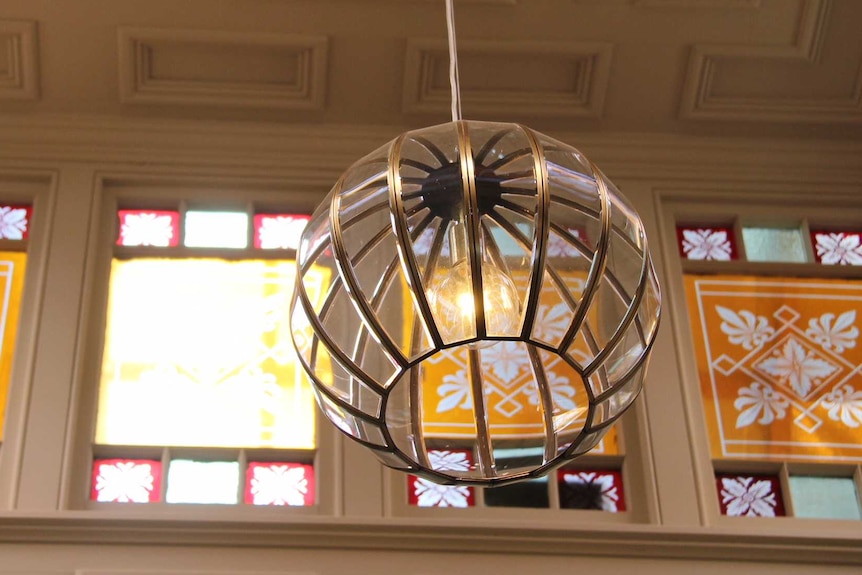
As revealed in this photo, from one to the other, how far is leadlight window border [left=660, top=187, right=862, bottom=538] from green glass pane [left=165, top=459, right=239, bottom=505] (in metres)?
1.50

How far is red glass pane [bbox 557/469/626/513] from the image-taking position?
4.29 metres

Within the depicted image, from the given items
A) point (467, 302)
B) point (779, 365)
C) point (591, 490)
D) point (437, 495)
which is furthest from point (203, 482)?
point (467, 302)

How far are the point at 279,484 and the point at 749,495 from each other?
1.54 m

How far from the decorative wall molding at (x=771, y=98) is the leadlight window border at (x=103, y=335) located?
1499mm

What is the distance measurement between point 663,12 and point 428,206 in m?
2.74

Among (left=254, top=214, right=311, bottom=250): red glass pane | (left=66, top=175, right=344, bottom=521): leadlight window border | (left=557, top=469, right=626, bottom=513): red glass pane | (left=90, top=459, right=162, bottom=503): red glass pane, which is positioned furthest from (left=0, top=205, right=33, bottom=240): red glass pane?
(left=557, top=469, right=626, bottom=513): red glass pane

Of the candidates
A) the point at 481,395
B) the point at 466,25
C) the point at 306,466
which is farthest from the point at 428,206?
the point at 466,25

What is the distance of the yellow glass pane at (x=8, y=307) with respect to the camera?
4348 mm

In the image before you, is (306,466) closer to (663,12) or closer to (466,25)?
(466,25)

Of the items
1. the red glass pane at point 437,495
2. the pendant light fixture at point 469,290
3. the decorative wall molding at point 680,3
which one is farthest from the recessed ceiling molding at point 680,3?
the pendant light fixture at point 469,290

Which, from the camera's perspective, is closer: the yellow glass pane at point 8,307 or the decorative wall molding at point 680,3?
the yellow glass pane at point 8,307

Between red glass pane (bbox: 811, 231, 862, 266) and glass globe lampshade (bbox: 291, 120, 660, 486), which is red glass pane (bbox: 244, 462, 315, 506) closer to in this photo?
glass globe lampshade (bbox: 291, 120, 660, 486)

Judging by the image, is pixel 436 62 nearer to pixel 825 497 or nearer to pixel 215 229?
pixel 215 229

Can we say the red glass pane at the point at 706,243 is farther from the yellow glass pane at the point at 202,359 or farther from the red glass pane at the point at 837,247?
the yellow glass pane at the point at 202,359
